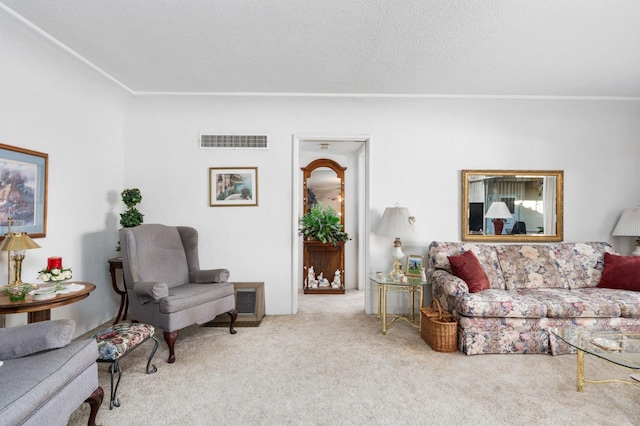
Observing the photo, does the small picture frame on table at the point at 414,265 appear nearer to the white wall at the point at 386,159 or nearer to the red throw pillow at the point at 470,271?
the white wall at the point at 386,159

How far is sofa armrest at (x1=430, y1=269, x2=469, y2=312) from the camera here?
9.79 feet

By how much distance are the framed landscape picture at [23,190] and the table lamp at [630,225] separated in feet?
19.4

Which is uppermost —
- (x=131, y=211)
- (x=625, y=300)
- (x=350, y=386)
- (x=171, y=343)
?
(x=131, y=211)

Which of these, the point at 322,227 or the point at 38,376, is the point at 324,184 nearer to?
the point at 322,227

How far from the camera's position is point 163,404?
2092 mm

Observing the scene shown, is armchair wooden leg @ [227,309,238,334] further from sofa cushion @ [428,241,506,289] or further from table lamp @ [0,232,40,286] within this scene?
sofa cushion @ [428,241,506,289]

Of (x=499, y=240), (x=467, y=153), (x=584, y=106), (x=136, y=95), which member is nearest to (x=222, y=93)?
(x=136, y=95)

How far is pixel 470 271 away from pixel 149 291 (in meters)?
2.96

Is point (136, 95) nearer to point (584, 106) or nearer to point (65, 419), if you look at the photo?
point (65, 419)

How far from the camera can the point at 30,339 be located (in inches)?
64.9

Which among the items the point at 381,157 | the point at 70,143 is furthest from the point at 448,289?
the point at 70,143

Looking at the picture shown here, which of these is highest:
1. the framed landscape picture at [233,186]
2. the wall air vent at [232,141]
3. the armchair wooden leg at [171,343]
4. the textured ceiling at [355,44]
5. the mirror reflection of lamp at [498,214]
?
the textured ceiling at [355,44]

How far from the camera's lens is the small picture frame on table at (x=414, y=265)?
12.2 ft

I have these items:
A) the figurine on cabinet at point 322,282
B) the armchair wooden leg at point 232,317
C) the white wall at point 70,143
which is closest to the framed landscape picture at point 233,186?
the white wall at point 70,143
